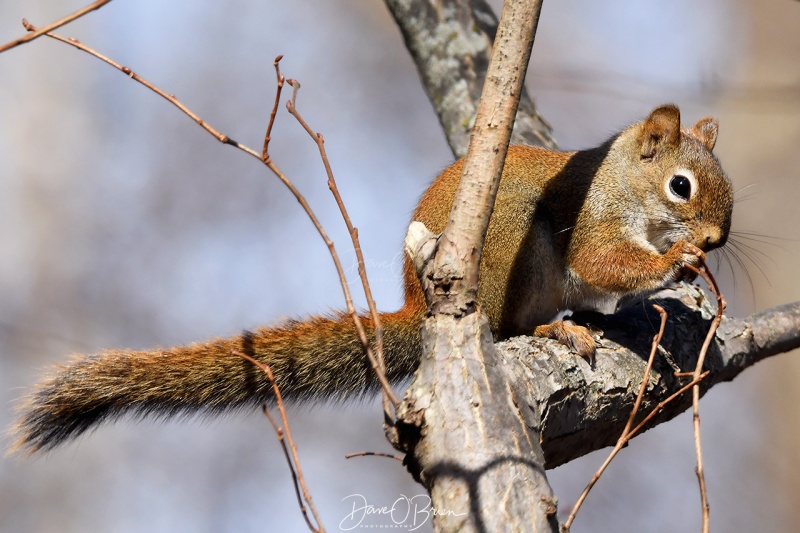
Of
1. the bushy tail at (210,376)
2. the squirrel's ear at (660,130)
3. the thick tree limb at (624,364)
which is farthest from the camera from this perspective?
the squirrel's ear at (660,130)

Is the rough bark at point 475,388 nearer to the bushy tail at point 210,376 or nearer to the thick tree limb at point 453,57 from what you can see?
the bushy tail at point 210,376

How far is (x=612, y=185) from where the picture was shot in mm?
3529

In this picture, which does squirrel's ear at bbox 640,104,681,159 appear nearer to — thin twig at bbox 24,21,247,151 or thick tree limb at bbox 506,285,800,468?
thick tree limb at bbox 506,285,800,468

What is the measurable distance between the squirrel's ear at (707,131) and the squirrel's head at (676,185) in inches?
7.1

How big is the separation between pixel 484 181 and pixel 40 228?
6.47 meters

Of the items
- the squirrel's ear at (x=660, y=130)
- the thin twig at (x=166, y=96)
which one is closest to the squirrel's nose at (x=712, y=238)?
the squirrel's ear at (x=660, y=130)

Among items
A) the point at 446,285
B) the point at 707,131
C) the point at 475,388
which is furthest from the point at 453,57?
the point at 475,388

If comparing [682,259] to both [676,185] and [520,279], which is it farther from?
[520,279]

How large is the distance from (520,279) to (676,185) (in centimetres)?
83

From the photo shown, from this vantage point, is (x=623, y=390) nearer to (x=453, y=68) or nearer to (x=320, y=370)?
(x=320, y=370)

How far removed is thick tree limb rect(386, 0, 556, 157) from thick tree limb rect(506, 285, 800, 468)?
123 cm

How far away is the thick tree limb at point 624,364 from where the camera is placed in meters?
2.49

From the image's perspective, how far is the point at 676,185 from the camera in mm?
3412

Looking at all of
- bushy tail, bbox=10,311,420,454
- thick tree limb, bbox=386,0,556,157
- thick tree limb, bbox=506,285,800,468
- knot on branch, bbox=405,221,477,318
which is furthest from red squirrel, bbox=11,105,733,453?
knot on branch, bbox=405,221,477,318
